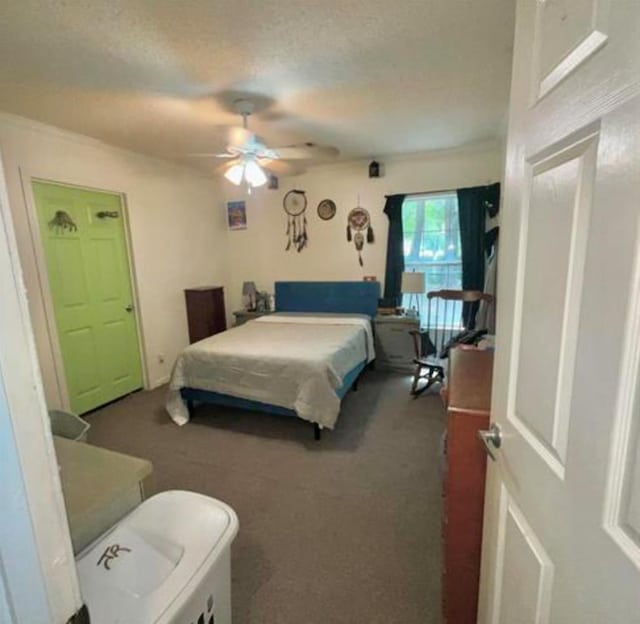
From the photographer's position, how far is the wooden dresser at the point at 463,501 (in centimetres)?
113

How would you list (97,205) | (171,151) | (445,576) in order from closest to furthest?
1. (445,576)
2. (97,205)
3. (171,151)

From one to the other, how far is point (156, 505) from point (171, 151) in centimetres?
370

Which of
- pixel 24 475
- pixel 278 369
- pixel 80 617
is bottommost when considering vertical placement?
pixel 278 369

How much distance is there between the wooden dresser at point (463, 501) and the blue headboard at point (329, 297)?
122 inches

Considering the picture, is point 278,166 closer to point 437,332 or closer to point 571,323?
point 437,332

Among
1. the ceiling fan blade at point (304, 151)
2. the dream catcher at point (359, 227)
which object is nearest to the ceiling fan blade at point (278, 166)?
the ceiling fan blade at point (304, 151)

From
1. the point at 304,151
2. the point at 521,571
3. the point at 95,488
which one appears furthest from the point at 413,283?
the point at 95,488

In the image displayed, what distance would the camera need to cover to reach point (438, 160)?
409 cm

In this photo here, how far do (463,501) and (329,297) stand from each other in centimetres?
353

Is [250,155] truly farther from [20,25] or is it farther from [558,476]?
[558,476]

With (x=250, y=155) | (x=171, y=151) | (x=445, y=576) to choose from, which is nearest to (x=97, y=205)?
(x=171, y=151)

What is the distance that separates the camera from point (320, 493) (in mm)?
2189

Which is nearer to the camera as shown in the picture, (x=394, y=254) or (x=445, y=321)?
(x=445, y=321)

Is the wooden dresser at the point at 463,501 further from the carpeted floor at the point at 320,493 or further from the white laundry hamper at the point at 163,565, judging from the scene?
the white laundry hamper at the point at 163,565
